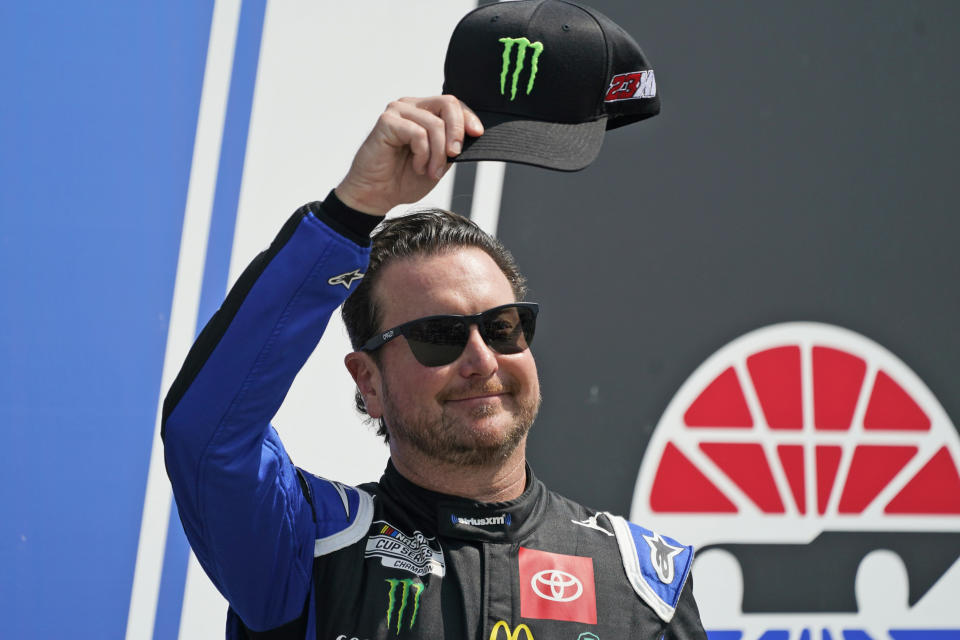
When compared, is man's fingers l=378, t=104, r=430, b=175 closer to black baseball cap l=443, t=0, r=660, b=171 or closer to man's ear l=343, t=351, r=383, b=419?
black baseball cap l=443, t=0, r=660, b=171

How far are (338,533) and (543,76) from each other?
0.53m

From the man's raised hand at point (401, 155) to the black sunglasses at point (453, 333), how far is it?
0.20 metres

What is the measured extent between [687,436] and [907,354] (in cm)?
44

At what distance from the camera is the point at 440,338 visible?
1.05 metres

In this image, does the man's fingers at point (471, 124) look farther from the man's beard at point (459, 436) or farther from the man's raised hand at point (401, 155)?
the man's beard at point (459, 436)

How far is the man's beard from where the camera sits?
1.03 metres

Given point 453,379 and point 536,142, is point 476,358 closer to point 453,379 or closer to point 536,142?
point 453,379

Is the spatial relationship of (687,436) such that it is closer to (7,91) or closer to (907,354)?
(907,354)

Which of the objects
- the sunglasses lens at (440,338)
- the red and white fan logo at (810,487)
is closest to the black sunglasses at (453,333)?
the sunglasses lens at (440,338)

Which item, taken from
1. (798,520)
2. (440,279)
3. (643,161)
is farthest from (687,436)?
(440,279)

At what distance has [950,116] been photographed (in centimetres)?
173

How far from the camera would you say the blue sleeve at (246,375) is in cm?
81

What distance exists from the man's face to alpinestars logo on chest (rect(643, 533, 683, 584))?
21cm

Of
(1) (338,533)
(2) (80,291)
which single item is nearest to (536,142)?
(1) (338,533)
